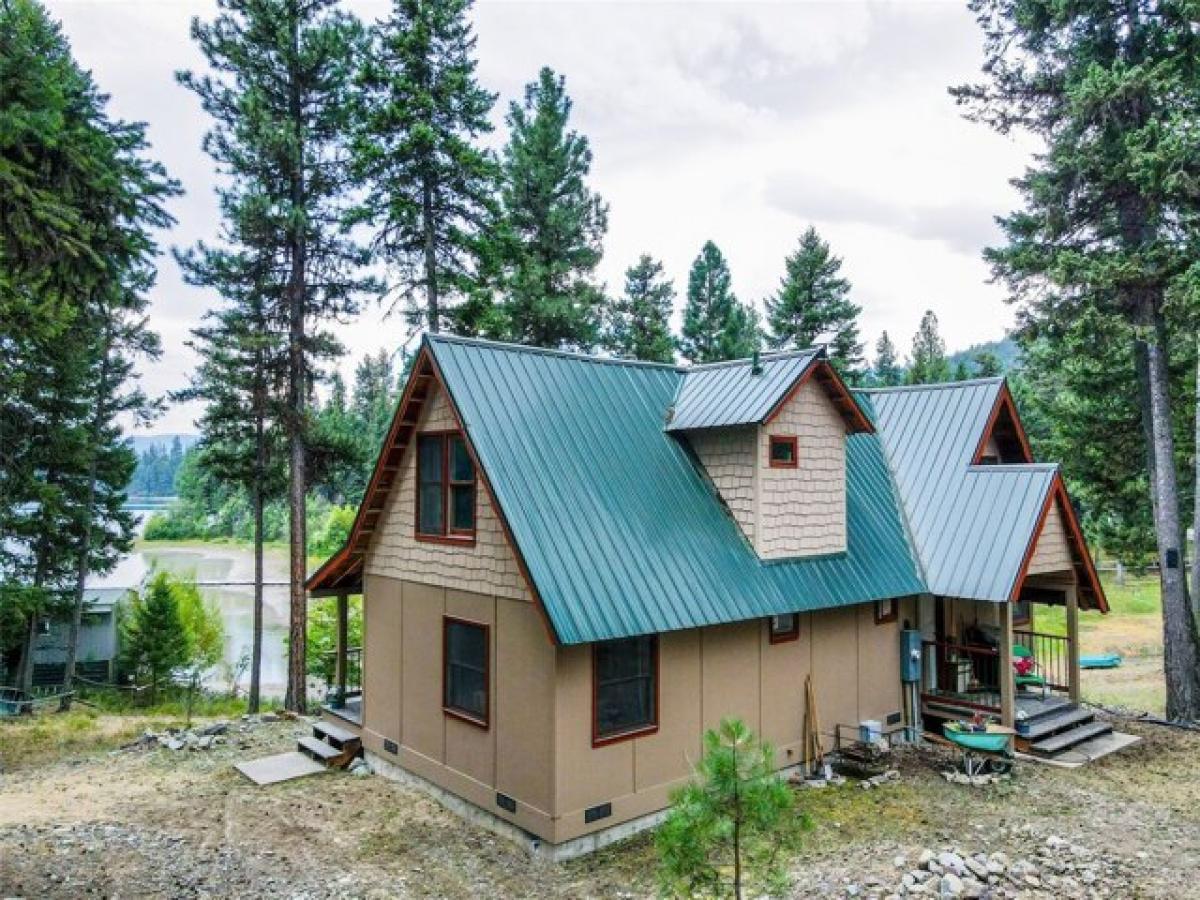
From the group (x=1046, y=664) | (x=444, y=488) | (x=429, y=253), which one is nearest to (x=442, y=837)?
(x=444, y=488)

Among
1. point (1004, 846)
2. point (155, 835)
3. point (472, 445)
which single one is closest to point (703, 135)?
point (472, 445)

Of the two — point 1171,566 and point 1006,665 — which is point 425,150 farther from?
point 1171,566

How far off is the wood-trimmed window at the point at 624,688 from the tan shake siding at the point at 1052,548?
6858mm

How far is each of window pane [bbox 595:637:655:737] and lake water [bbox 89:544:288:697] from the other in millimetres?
13867

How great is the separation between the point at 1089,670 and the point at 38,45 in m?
26.1

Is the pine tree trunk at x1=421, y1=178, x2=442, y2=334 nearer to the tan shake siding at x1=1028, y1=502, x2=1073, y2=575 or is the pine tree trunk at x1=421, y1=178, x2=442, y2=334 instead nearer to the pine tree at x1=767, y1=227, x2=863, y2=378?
the tan shake siding at x1=1028, y1=502, x2=1073, y2=575

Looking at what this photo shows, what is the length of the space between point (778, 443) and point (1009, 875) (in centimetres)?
582

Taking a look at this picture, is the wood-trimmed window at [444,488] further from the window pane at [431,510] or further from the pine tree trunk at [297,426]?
the pine tree trunk at [297,426]

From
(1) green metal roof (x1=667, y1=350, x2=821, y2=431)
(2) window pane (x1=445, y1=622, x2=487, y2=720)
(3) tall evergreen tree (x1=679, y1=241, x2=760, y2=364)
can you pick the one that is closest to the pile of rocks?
(2) window pane (x1=445, y1=622, x2=487, y2=720)

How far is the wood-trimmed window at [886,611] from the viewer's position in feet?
41.4

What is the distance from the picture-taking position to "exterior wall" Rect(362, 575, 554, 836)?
8.84 meters

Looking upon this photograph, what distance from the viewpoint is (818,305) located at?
30234 millimetres

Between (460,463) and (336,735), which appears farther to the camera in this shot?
(336,735)

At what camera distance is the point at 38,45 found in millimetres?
8461
